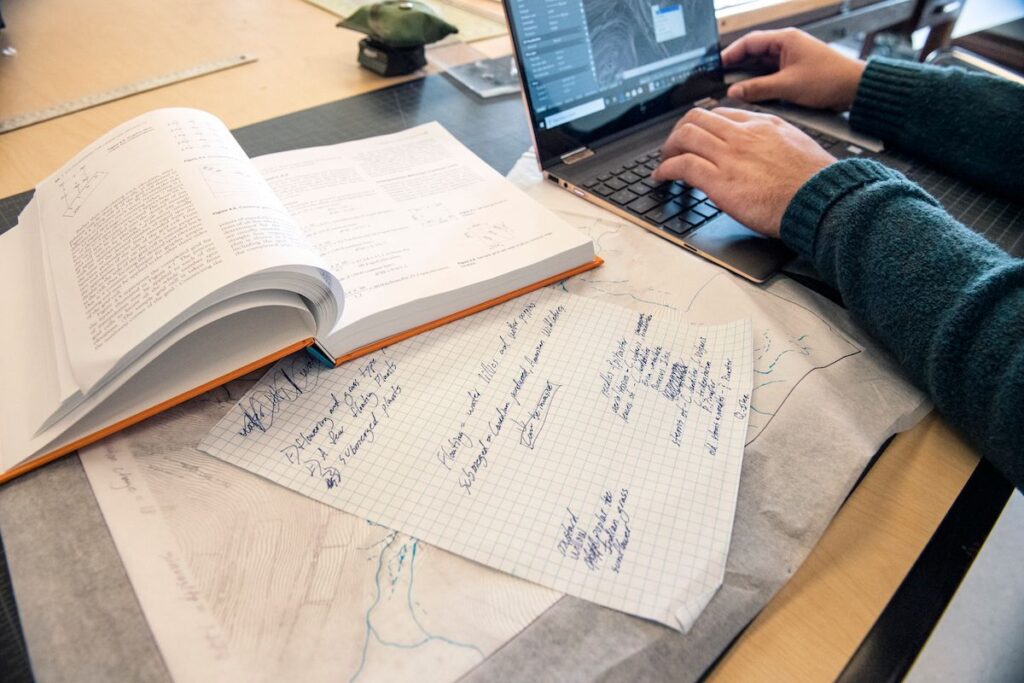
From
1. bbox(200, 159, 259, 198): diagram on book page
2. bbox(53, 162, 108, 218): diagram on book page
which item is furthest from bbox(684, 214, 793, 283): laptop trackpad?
bbox(53, 162, 108, 218): diagram on book page

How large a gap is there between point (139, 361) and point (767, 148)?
1.78ft

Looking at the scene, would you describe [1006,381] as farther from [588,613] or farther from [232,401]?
[232,401]

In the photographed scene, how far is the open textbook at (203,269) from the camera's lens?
365 millimetres

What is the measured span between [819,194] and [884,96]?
305mm

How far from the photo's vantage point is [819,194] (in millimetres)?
496

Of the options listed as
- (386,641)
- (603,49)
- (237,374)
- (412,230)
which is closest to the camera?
(386,641)

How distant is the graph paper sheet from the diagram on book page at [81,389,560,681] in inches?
0.5

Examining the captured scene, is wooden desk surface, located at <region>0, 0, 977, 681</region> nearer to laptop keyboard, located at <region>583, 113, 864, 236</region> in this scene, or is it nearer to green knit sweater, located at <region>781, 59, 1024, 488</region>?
green knit sweater, located at <region>781, 59, 1024, 488</region>

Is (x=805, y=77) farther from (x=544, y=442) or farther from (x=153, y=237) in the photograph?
(x=153, y=237)

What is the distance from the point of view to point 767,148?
1.86 ft

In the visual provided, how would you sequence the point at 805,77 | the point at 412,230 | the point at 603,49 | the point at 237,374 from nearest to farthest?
the point at 237,374 < the point at 412,230 < the point at 603,49 < the point at 805,77

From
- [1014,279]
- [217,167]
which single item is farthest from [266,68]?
[1014,279]

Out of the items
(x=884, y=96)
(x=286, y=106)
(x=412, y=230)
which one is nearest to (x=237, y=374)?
(x=412, y=230)

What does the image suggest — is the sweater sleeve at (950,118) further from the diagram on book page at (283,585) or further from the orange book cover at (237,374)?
the diagram on book page at (283,585)
